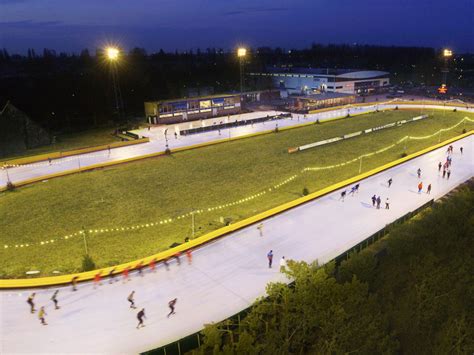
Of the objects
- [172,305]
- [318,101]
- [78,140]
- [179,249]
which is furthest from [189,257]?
[318,101]

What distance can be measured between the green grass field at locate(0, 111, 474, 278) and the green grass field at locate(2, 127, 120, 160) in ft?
30.1

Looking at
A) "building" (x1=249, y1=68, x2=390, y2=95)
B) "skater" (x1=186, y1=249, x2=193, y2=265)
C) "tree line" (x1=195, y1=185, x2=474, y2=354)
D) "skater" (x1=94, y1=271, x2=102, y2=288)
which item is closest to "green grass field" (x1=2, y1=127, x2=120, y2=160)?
"skater" (x1=94, y1=271, x2=102, y2=288)

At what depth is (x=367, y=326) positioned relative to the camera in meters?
11.1

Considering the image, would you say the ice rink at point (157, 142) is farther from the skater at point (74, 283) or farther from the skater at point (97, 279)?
the skater at point (97, 279)

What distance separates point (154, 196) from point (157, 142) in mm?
14236

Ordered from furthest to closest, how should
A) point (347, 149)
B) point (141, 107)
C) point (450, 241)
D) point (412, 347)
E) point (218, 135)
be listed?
point (141, 107) < point (218, 135) < point (347, 149) < point (450, 241) < point (412, 347)

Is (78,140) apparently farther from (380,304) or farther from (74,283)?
(380,304)

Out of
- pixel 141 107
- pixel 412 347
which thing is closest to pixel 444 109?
pixel 141 107

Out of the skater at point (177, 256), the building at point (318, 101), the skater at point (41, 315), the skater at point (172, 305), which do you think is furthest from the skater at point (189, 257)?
the building at point (318, 101)

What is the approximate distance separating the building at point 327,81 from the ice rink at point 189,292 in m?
50.6

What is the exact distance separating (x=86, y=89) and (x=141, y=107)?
7912 mm

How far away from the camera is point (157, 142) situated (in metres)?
35.2

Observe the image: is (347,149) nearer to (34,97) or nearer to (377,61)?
(34,97)

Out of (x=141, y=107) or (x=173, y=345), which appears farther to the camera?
(x=141, y=107)
